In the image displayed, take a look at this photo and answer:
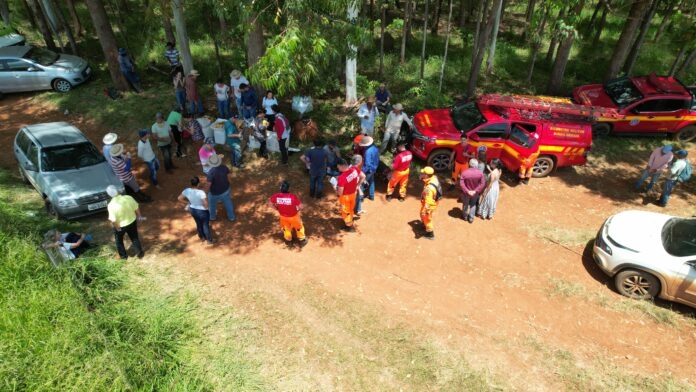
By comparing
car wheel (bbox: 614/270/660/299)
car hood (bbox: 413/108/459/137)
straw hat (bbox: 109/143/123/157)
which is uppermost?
straw hat (bbox: 109/143/123/157)

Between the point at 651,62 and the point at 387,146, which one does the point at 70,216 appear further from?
the point at 651,62

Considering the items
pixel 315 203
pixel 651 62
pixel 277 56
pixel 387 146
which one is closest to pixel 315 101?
pixel 387 146

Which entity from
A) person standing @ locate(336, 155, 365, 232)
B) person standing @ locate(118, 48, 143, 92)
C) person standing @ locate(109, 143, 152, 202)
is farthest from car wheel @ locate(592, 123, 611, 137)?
person standing @ locate(118, 48, 143, 92)

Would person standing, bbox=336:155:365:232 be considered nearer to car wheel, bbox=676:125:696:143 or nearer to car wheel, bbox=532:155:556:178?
car wheel, bbox=532:155:556:178

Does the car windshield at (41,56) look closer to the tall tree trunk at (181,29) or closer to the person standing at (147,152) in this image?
the tall tree trunk at (181,29)

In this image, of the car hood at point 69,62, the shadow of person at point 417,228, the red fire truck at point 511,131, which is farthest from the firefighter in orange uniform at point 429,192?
the car hood at point 69,62

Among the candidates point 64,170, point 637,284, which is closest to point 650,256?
point 637,284

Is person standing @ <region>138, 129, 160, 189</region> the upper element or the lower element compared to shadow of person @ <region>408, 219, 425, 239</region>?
upper

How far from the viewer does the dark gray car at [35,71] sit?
538 inches

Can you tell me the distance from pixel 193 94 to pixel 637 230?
11.6 meters

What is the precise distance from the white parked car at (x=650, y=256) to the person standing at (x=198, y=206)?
7.56m

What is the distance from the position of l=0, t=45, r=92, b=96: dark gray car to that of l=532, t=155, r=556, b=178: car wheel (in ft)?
49.2

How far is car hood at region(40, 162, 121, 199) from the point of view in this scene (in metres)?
8.41

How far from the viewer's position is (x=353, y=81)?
508 inches
